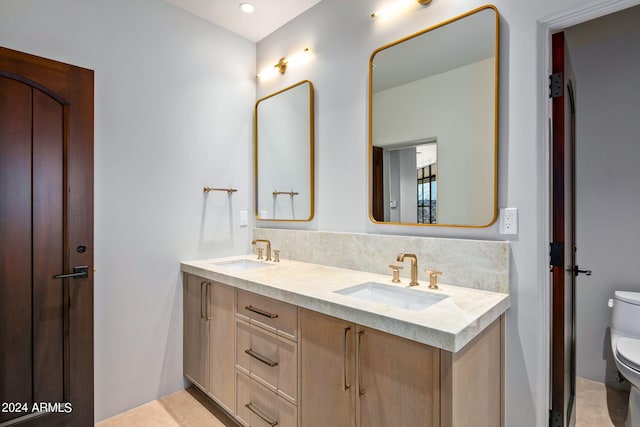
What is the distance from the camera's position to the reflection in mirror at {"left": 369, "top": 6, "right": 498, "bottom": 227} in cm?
155

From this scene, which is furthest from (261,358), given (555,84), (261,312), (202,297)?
(555,84)

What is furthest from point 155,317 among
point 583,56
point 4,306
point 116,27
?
point 583,56

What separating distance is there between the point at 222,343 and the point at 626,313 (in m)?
2.53

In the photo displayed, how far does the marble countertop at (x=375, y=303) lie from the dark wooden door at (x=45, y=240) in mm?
704

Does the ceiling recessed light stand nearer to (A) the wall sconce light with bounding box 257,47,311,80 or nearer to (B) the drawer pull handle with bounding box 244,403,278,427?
(A) the wall sconce light with bounding box 257,47,311,80

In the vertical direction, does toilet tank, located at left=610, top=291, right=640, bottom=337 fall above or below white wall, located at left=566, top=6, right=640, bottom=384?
below

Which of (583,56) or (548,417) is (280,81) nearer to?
(583,56)

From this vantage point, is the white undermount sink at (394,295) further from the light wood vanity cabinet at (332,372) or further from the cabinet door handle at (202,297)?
the cabinet door handle at (202,297)

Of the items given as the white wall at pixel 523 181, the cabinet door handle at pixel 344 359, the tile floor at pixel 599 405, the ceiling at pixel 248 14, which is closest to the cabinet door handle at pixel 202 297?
the cabinet door handle at pixel 344 359

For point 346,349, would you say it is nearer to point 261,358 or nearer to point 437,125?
point 261,358

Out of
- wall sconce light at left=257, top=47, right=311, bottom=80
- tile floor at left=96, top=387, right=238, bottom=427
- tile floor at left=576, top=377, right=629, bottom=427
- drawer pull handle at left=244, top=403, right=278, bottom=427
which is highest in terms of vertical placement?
wall sconce light at left=257, top=47, right=311, bottom=80

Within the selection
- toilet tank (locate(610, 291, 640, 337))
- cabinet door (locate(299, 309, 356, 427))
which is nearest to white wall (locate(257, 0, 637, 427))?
cabinet door (locate(299, 309, 356, 427))

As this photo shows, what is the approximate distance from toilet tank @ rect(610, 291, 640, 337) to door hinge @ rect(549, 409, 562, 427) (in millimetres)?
1034

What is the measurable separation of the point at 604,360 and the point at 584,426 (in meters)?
0.71
